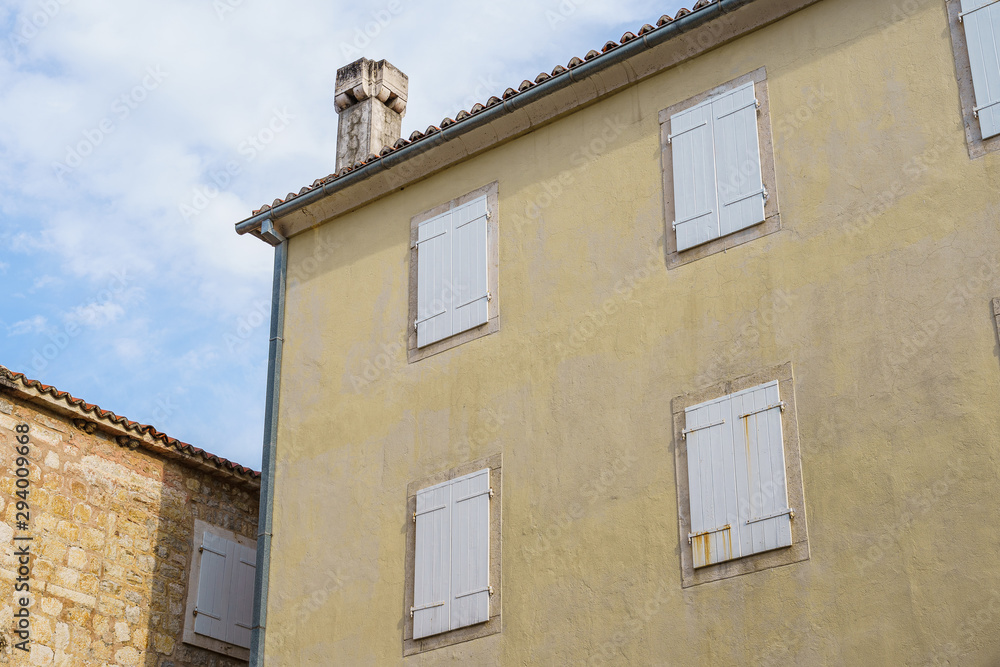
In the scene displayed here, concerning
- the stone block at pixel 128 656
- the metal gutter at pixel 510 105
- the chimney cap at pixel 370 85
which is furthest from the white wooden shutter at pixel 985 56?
the stone block at pixel 128 656

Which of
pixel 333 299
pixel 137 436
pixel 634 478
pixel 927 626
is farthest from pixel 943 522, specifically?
pixel 137 436

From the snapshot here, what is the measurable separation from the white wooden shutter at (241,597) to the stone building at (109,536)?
0.7 inches

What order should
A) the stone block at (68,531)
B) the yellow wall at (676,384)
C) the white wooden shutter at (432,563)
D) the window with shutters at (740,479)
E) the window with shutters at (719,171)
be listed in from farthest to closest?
the stone block at (68,531), the white wooden shutter at (432,563), the window with shutters at (719,171), the window with shutters at (740,479), the yellow wall at (676,384)

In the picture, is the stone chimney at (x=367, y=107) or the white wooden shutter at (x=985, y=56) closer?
the white wooden shutter at (x=985, y=56)

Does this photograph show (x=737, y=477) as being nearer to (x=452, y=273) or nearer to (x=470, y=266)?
(x=470, y=266)

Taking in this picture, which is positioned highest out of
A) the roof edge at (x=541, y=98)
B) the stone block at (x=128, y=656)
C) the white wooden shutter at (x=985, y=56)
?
the roof edge at (x=541, y=98)

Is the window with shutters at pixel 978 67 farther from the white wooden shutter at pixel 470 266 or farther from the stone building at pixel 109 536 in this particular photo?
the stone building at pixel 109 536

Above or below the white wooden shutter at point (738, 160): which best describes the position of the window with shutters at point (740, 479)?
below

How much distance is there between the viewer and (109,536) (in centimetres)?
1466

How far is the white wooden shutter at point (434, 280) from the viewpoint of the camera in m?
13.2

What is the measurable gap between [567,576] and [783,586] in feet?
6.56

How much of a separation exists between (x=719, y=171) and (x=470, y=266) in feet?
8.98

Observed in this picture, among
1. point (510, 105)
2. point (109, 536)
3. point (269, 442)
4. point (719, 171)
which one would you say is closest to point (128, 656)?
point (109, 536)

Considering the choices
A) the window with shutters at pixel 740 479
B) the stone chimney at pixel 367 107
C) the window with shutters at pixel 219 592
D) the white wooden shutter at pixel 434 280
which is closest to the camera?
the window with shutters at pixel 740 479
